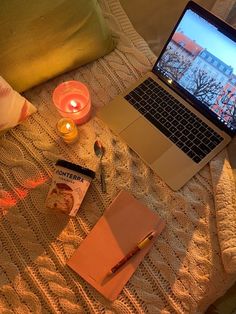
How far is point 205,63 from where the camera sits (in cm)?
91

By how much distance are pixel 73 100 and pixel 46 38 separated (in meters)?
0.18

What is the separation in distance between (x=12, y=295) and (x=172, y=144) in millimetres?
536

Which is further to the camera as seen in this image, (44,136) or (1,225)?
(44,136)

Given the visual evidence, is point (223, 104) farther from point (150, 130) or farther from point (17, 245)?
point (17, 245)

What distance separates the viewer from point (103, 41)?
1.03 m

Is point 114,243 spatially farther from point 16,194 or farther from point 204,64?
point 204,64

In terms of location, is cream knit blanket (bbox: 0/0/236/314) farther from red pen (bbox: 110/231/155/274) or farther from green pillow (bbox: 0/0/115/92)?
green pillow (bbox: 0/0/115/92)

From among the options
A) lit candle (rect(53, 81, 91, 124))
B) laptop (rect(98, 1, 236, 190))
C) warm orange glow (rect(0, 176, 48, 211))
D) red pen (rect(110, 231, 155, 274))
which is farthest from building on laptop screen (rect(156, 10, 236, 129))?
warm orange glow (rect(0, 176, 48, 211))

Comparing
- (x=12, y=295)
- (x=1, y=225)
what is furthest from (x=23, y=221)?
(x=12, y=295)

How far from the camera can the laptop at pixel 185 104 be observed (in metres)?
0.87

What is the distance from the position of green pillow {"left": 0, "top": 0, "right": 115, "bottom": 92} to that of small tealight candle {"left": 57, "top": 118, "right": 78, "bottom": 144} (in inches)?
6.5

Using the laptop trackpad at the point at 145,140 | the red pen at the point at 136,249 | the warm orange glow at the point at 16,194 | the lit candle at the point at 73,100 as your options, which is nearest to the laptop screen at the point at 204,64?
the laptop trackpad at the point at 145,140

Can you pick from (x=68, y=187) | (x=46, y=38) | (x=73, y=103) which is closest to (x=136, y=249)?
(x=68, y=187)

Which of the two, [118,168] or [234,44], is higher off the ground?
[234,44]
